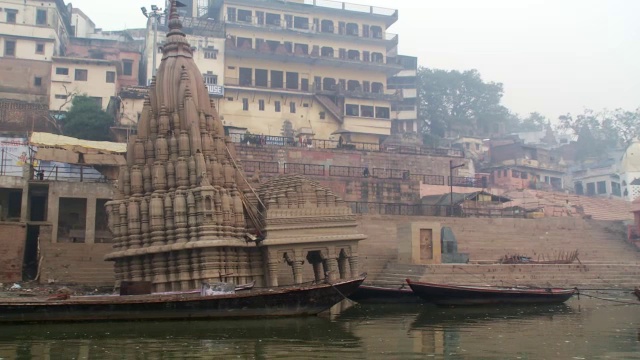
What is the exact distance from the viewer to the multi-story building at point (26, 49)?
138 ft

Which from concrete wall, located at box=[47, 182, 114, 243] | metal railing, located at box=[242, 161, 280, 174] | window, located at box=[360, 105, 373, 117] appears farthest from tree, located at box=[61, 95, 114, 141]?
window, located at box=[360, 105, 373, 117]

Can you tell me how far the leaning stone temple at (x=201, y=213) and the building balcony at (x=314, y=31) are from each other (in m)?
28.8

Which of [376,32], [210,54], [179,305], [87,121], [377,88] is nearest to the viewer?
[179,305]

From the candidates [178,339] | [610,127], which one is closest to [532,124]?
[610,127]

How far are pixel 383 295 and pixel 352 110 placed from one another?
2784 centimetres

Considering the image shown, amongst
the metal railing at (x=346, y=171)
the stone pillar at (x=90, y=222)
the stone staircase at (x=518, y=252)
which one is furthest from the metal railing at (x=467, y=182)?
the stone pillar at (x=90, y=222)

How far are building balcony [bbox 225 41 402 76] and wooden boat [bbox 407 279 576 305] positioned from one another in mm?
29977

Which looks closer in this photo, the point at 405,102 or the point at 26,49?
the point at 26,49

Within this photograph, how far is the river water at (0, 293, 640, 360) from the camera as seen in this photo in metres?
12.0

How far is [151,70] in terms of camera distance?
45250 mm

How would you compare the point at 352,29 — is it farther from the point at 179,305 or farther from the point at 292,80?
the point at 179,305

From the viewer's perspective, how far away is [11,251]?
2367 cm

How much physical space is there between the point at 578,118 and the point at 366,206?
47.2 m

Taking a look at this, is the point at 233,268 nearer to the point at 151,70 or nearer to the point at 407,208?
the point at 407,208
